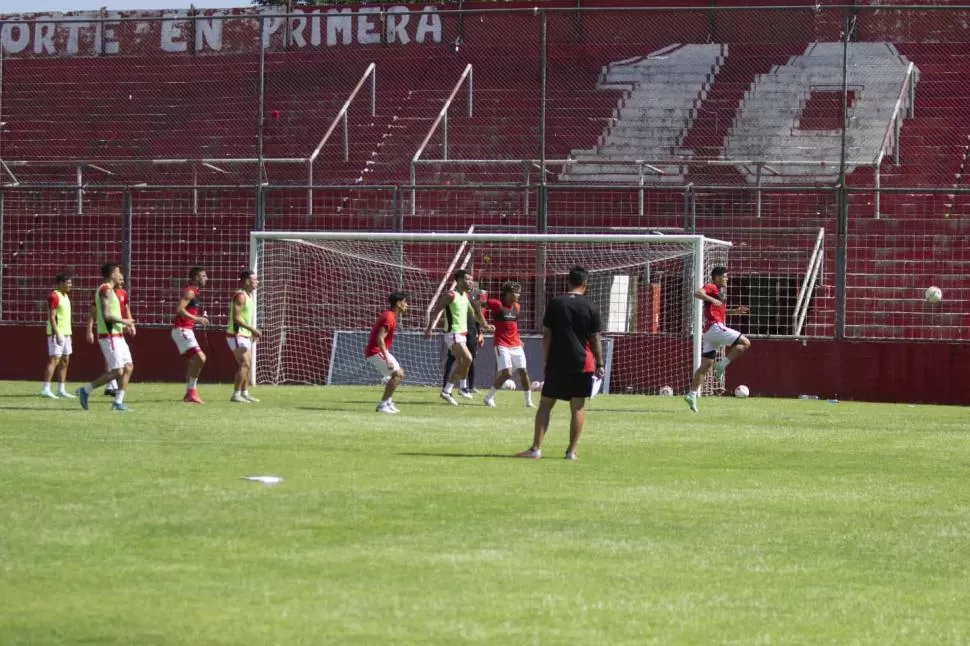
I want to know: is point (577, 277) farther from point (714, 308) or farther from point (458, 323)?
point (458, 323)

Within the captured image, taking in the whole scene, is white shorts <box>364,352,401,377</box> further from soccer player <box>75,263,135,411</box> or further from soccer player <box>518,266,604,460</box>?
soccer player <box>518,266,604,460</box>

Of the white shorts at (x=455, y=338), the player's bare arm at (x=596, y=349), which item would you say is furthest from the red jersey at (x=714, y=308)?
the player's bare arm at (x=596, y=349)

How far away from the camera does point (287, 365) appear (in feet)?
96.6

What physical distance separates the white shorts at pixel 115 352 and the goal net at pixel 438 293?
7.89 metres

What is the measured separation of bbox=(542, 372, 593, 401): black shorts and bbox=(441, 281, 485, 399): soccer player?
29.8ft

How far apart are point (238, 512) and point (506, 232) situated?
814 inches

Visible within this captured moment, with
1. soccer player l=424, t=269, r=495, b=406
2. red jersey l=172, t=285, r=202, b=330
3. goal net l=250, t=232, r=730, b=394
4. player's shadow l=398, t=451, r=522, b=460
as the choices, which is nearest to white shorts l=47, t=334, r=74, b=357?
red jersey l=172, t=285, r=202, b=330

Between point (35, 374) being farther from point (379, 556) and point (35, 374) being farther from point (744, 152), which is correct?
point (379, 556)

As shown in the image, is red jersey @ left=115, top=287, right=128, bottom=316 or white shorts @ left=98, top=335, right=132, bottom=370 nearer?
white shorts @ left=98, top=335, right=132, bottom=370

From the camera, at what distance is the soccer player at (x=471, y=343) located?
2448 cm

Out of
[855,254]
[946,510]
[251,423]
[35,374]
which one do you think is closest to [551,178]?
[855,254]

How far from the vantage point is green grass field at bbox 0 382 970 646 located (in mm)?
7613

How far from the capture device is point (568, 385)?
48.3 feet

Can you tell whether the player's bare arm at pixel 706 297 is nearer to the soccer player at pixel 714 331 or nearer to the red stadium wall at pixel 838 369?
the soccer player at pixel 714 331
